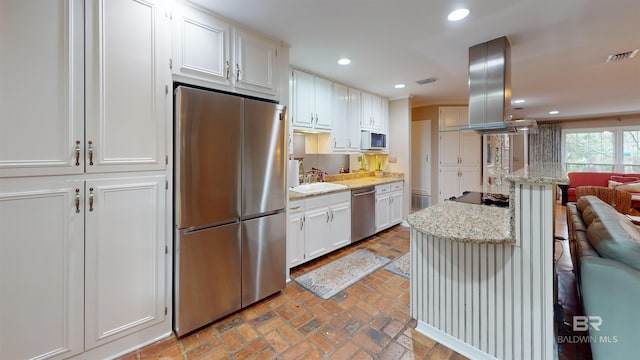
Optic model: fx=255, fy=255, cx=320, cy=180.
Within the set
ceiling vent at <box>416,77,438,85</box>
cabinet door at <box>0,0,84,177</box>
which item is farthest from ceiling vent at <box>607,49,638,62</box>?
cabinet door at <box>0,0,84,177</box>

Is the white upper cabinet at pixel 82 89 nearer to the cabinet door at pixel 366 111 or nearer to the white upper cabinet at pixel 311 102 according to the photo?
the white upper cabinet at pixel 311 102

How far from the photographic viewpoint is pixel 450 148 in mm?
5156

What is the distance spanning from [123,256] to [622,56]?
512 cm

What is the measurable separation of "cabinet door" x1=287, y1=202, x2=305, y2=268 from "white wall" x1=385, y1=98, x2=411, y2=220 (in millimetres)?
2359

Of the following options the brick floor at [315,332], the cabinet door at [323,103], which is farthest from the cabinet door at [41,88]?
the cabinet door at [323,103]

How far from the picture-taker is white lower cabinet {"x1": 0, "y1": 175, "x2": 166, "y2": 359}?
4.45ft

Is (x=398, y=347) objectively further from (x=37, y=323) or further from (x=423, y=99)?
(x=423, y=99)

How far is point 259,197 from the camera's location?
2230mm

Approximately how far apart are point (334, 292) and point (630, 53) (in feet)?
13.3

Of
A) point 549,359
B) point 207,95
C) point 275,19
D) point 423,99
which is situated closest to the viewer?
point 549,359

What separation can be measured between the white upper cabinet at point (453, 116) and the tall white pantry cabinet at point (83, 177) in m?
4.91

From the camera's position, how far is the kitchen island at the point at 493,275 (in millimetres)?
1396

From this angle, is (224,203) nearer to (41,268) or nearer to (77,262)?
(77,262)

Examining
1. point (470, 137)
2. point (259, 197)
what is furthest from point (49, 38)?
point (470, 137)
